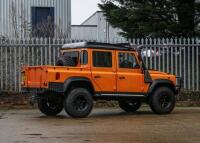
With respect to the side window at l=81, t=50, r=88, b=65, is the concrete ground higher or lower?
lower

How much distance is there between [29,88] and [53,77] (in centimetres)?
106

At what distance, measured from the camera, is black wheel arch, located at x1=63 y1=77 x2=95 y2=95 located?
56.5 ft

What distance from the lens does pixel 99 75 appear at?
17844mm

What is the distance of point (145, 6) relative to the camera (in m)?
24.1

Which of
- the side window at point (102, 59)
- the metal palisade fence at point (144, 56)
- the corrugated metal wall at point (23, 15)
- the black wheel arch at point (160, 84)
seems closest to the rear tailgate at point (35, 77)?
Answer: the side window at point (102, 59)

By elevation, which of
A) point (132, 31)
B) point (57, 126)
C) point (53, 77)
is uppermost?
point (132, 31)

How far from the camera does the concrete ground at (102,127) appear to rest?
1324cm

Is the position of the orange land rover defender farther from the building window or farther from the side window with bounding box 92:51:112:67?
the building window

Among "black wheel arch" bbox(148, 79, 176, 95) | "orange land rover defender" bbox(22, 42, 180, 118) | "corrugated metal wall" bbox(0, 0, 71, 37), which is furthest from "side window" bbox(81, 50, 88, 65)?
"corrugated metal wall" bbox(0, 0, 71, 37)

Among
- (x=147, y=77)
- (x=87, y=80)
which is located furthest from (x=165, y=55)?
(x=87, y=80)

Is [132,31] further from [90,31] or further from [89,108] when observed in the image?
[90,31]

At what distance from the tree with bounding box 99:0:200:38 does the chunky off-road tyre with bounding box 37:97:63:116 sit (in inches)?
269

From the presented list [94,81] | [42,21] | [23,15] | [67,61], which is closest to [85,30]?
[42,21]

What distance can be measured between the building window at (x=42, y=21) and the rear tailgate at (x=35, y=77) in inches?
375
